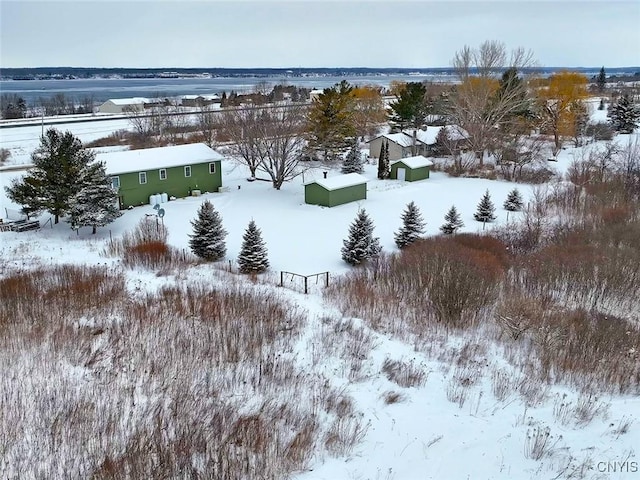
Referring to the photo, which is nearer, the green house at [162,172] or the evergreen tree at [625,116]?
the green house at [162,172]

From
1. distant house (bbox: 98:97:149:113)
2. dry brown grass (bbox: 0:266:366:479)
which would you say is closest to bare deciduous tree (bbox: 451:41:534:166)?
dry brown grass (bbox: 0:266:366:479)

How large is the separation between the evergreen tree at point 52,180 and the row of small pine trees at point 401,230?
12.5m

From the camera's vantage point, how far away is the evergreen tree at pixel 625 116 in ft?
180

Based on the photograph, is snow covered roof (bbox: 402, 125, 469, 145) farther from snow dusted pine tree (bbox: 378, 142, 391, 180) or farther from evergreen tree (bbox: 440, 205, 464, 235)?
evergreen tree (bbox: 440, 205, 464, 235)

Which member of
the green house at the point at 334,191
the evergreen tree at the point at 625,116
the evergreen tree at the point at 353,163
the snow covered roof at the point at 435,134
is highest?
the evergreen tree at the point at 625,116

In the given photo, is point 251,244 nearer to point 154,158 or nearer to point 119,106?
point 154,158

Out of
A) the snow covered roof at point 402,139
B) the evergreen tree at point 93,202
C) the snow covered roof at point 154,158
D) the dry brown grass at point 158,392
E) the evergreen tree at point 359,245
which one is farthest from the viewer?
the snow covered roof at point 402,139

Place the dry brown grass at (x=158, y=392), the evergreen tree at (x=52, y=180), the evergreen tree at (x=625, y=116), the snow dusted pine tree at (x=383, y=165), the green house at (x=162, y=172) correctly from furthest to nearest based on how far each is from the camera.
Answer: the evergreen tree at (x=625, y=116)
the snow dusted pine tree at (x=383, y=165)
the green house at (x=162, y=172)
the evergreen tree at (x=52, y=180)
the dry brown grass at (x=158, y=392)

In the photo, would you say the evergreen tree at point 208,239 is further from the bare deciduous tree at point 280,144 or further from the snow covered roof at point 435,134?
the snow covered roof at point 435,134

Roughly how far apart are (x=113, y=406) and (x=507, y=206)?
26.0 m

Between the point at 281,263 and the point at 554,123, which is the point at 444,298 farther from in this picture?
the point at 554,123

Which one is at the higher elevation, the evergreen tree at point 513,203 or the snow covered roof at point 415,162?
the snow covered roof at point 415,162

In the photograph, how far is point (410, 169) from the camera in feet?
122

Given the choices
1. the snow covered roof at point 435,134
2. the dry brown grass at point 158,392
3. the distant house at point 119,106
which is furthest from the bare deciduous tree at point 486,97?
the distant house at point 119,106
